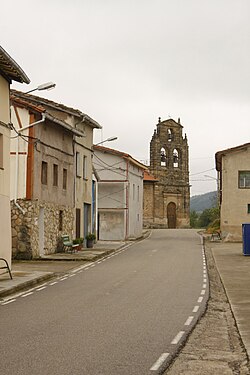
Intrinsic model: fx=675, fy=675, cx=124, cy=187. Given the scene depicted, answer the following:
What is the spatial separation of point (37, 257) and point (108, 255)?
228 inches

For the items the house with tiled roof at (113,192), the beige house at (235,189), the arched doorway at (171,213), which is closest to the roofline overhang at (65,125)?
the house with tiled roof at (113,192)

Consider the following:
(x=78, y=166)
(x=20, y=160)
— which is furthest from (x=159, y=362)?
(x=78, y=166)

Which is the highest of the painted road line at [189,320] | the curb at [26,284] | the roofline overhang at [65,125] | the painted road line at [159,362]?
the roofline overhang at [65,125]

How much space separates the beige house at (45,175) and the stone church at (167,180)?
44.4 metres

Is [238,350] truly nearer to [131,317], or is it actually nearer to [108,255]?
[131,317]

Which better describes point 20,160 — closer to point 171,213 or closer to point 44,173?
point 44,173

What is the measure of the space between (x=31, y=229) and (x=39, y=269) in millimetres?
4565

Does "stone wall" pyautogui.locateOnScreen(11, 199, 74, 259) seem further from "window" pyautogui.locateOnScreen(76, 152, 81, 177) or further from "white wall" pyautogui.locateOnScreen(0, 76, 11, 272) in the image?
"window" pyautogui.locateOnScreen(76, 152, 81, 177)

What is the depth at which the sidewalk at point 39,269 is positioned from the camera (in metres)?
18.0

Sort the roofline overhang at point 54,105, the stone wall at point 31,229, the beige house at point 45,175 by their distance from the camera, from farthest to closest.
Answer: the roofline overhang at point 54,105
the beige house at point 45,175
the stone wall at point 31,229

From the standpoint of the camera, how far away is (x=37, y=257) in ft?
94.0

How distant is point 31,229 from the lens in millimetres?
28297

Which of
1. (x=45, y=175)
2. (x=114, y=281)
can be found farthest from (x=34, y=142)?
(x=114, y=281)

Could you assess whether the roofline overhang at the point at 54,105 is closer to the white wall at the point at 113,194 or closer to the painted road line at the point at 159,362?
the white wall at the point at 113,194
